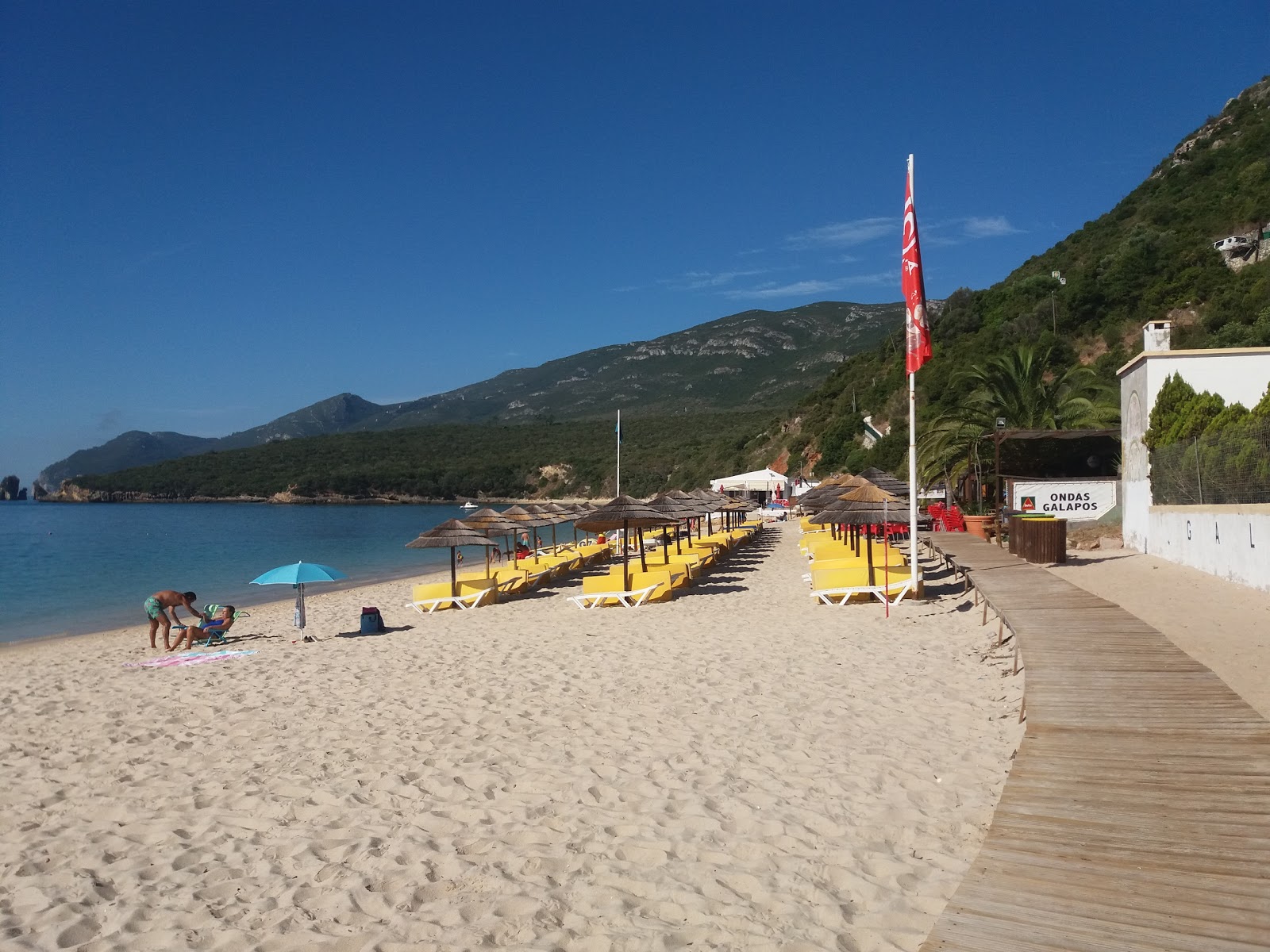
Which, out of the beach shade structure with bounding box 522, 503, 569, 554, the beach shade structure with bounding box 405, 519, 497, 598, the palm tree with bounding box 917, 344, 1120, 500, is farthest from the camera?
the palm tree with bounding box 917, 344, 1120, 500

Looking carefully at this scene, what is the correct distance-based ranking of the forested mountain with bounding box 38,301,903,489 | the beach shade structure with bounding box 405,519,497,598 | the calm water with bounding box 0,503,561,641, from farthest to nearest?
the forested mountain with bounding box 38,301,903,489 < the calm water with bounding box 0,503,561,641 < the beach shade structure with bounding box 405,519,497,598

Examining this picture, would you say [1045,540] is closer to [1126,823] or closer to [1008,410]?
[1126,823]

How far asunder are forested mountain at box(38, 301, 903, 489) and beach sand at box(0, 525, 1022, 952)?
9074cm

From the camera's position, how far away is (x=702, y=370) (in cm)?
13012

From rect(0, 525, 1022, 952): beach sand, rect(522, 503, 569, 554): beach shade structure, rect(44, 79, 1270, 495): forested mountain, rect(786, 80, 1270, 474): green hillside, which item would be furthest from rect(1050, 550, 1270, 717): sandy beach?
rect(786, 80, 1270, 474): green hillside

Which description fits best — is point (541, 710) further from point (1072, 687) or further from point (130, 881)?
point (1072, 687)

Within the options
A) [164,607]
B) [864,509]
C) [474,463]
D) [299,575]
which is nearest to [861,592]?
[864,509]

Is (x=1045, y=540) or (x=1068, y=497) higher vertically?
(x=1068, y=497)

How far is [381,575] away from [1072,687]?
2537 cm

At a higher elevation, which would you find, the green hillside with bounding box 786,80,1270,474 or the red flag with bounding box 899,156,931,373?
the green hillside with bounding box 786,80,1270,474

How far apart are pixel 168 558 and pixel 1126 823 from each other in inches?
1631

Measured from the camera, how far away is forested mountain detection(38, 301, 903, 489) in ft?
379

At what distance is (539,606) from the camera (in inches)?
569

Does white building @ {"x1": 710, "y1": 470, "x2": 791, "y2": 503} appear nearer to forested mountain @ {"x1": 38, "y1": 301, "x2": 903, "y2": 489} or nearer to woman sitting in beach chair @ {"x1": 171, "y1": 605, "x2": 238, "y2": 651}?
woman sitting in beach chair @ {"x1": 171, "y1": 605, "x2": 238, "y2": 651}
